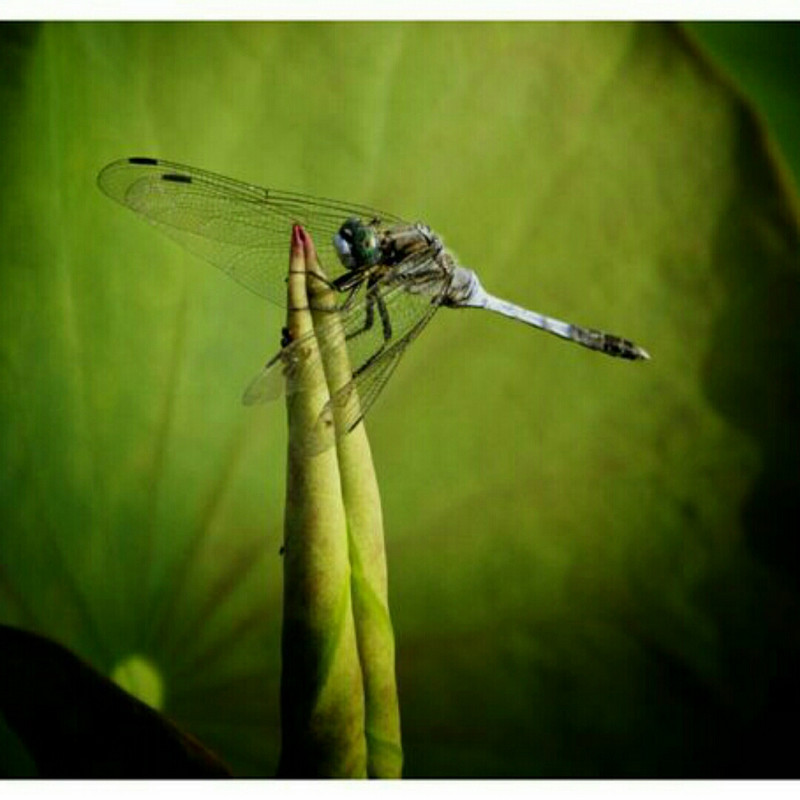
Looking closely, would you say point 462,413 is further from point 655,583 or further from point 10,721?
point 10,721

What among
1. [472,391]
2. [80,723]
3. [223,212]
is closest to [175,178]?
[223,212]

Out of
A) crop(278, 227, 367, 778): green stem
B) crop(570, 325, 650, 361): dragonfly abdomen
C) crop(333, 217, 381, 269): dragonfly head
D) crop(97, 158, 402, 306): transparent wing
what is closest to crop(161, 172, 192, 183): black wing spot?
crop(97, 158, 402, 306): transparent wing

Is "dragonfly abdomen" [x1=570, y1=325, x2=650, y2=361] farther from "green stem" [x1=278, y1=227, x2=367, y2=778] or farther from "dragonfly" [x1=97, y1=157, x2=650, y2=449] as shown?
"green stem" [x1=278, y1=227, x2=367, y2=778]

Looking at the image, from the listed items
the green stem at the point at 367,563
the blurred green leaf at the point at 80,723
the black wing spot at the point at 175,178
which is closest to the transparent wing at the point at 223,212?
the black wing spot at the point at 175,178

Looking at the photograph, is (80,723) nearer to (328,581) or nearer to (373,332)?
(328,581)

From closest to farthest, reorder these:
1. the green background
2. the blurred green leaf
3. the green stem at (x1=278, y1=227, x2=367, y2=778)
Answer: the green stem at (x1=278, y1=227, x2=367, y2=778)
the blurred green leaf
the green background

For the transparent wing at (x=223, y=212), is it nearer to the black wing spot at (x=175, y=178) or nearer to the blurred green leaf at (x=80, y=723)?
the black wing spot at (x=175, y=178)
